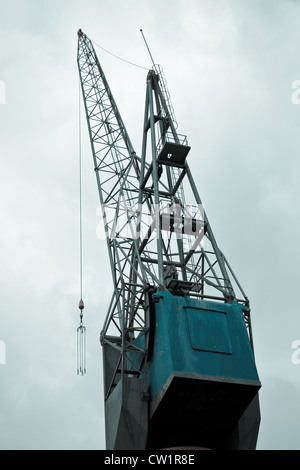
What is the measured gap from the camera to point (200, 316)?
33844 mm

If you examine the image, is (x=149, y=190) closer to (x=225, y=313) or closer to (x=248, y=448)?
(x=225, y=313)

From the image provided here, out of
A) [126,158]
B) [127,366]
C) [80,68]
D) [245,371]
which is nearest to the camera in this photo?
[245,371]

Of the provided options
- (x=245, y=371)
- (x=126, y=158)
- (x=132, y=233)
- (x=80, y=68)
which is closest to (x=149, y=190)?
(x=132, y=233)

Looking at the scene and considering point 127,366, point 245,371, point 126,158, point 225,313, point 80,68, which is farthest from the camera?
point 80,68

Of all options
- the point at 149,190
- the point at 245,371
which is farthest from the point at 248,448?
the point at 149,190

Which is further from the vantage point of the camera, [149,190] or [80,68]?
[80,68]

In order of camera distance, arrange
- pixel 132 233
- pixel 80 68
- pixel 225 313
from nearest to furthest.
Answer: pixel 225 313 < pixel 132 233 < pixel 80 68

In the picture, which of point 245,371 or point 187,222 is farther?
point 187,222

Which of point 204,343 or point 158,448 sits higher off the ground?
point 204,343

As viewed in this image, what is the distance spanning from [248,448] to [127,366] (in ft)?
29.1

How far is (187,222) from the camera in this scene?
41125 mm

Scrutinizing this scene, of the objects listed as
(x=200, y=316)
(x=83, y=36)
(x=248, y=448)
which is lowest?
(x=248, y=448)

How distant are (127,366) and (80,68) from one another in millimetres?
31402

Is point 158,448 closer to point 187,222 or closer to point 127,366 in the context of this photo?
point 127,366
